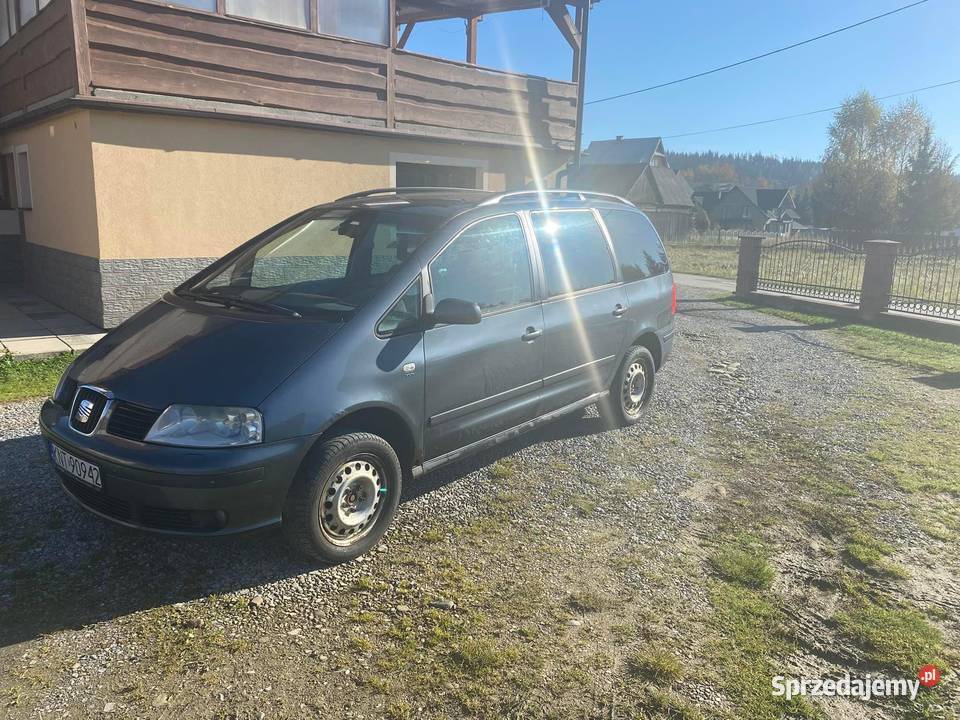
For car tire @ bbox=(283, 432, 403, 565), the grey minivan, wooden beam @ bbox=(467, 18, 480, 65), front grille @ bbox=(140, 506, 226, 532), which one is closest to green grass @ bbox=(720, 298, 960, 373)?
the grey minivan

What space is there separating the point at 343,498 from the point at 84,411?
1317 millimetres

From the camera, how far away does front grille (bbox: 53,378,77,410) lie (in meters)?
3.58

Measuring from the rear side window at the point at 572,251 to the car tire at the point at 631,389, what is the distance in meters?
0.78

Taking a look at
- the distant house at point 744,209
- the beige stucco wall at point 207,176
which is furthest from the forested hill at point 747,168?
the beige stucco wall at point 207,176

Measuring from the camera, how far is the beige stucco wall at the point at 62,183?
833 cm

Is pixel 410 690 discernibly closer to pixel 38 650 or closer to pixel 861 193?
pixel 38 650

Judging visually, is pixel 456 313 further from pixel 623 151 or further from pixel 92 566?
pixel 623 151

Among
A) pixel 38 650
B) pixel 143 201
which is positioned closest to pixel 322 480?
pixel 38 650

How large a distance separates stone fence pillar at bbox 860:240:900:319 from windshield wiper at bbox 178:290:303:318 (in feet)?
37.2

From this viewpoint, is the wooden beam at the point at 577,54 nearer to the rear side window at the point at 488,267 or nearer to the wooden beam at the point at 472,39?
the wooden beam at the point at 472,39

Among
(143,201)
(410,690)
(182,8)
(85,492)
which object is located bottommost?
(410,690)

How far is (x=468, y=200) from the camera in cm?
457

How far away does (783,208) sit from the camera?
82.2 meters

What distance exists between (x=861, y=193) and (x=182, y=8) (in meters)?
53.7
